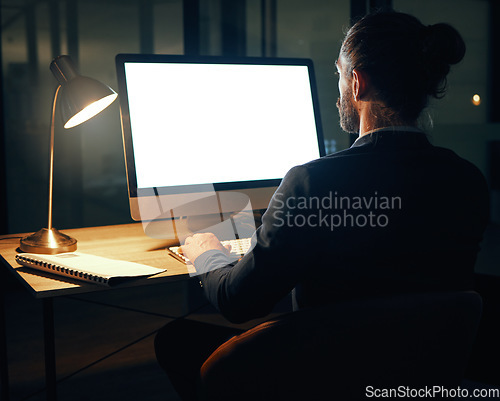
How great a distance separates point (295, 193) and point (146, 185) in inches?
25.4

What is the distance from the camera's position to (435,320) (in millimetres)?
716

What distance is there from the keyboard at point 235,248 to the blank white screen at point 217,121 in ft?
0.63

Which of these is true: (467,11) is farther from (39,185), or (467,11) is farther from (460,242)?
(460,242)

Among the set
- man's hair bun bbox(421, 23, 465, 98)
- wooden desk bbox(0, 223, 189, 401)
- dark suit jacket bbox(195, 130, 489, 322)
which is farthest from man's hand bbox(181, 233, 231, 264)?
man's hair bun bbox(421, 23, 465, 98)

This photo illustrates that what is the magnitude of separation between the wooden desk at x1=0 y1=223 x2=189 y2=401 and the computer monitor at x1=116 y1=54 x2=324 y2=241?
10 centimetres

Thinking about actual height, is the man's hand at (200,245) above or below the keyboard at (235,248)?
above

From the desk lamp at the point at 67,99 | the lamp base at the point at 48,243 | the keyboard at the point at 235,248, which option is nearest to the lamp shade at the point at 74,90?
the desk lamp at the point at 67,99

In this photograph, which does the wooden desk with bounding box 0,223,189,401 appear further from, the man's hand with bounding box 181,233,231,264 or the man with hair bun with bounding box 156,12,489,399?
the man with hair bun with bounding box 156,12,489,399

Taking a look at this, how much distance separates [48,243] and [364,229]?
2.78ft

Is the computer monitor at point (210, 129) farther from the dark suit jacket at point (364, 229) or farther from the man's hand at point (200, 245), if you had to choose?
the dark suit jacket at point (364, 229)

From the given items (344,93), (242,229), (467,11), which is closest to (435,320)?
(344,93)

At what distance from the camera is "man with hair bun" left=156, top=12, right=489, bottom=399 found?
79cm

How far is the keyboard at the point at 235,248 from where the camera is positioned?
1.23m

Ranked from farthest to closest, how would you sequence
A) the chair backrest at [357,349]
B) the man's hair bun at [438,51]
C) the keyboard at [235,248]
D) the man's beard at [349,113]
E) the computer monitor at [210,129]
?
1. the computer monitor at [210,129]
2. the keyboard at [235,248]
3. the man's beard at [349,113]
4. the man's hair bun at [438,51]
5. the chair backrest at [357,349]
